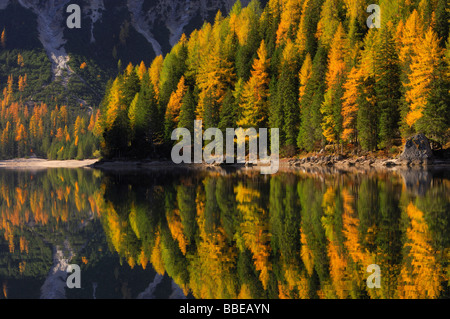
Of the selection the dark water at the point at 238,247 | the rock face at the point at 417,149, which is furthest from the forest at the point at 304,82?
the dark water at the point at 238,247

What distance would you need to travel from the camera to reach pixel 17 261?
11.8 m

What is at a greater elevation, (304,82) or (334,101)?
(304,82)

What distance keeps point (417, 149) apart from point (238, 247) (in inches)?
1577

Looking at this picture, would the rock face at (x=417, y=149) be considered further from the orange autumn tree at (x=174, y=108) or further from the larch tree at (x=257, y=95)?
the orange autumn tree at (x=174, y=108)

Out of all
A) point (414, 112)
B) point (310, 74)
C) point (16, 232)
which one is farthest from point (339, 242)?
point (310, 74)

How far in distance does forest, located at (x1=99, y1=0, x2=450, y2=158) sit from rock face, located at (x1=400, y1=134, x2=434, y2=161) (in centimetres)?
199

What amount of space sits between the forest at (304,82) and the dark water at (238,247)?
106ft

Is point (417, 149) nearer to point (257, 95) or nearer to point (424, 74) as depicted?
point (424, 74)

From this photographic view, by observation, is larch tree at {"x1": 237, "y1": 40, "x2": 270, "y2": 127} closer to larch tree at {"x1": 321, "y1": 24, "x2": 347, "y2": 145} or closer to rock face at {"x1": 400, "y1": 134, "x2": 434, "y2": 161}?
larch tree at {"x1": 321, "y1": 24, "x2": 347, "y2": 145}

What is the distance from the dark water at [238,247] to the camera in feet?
29.7

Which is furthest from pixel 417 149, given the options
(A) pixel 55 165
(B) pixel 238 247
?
(A) pixel 55 165

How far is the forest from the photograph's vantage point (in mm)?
51125

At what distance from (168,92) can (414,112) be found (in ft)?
142

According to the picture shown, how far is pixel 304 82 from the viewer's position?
63781 mm
